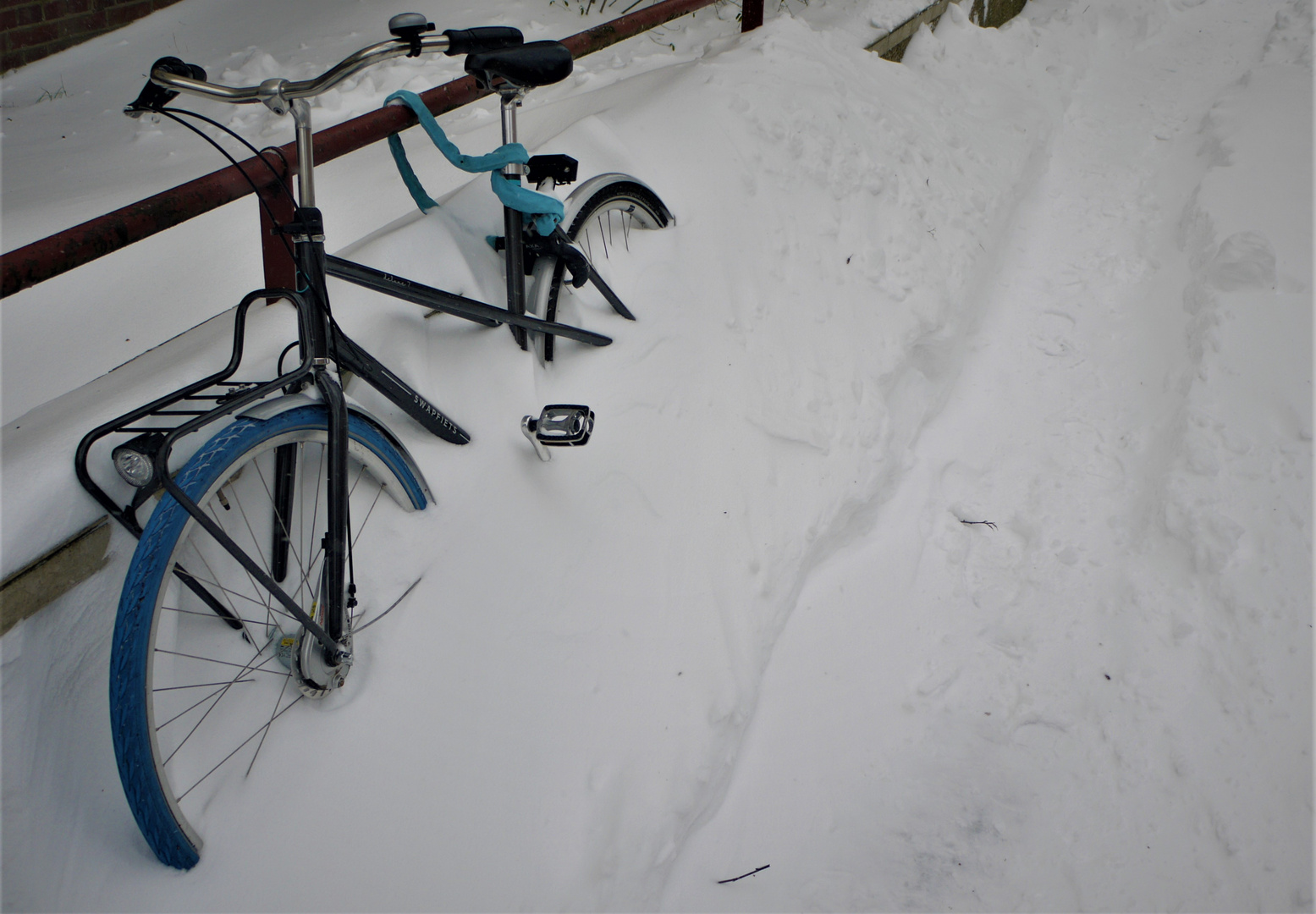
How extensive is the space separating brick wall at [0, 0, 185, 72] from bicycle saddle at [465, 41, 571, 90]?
5.26 metres

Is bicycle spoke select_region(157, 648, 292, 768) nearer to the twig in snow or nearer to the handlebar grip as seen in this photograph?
the twig in snow

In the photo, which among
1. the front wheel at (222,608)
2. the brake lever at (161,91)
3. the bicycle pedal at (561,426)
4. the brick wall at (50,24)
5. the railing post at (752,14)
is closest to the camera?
the front wheel at (222,608)

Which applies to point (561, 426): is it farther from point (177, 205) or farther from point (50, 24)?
point (50, 24)

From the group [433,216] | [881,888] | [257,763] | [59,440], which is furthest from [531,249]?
[881,888]

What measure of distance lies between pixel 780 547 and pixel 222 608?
1.48 meters

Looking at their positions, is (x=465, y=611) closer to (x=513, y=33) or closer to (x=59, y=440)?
(x=59, y=440)

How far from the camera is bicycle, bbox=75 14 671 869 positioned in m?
1.38

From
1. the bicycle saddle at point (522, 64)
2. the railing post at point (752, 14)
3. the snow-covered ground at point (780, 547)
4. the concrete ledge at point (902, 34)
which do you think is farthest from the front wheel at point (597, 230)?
the concrete ledge at point (902, 34)

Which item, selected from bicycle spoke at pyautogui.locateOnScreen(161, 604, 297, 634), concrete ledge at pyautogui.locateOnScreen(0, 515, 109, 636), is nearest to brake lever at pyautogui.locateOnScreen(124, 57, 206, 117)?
concrete ledge at pyautogui.locateOnScreen(0, 515, 109, 636)

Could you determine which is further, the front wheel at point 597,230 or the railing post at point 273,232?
the front wheel at point 597,230

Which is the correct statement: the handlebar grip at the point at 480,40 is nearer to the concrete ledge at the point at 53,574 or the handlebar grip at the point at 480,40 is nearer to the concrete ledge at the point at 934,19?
the concrete ledge at the point at 53,574

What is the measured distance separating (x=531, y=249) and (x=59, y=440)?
50.6 inches

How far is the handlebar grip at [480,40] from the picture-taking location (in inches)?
69.1

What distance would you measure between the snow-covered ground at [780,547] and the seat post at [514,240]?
0.11 meters
